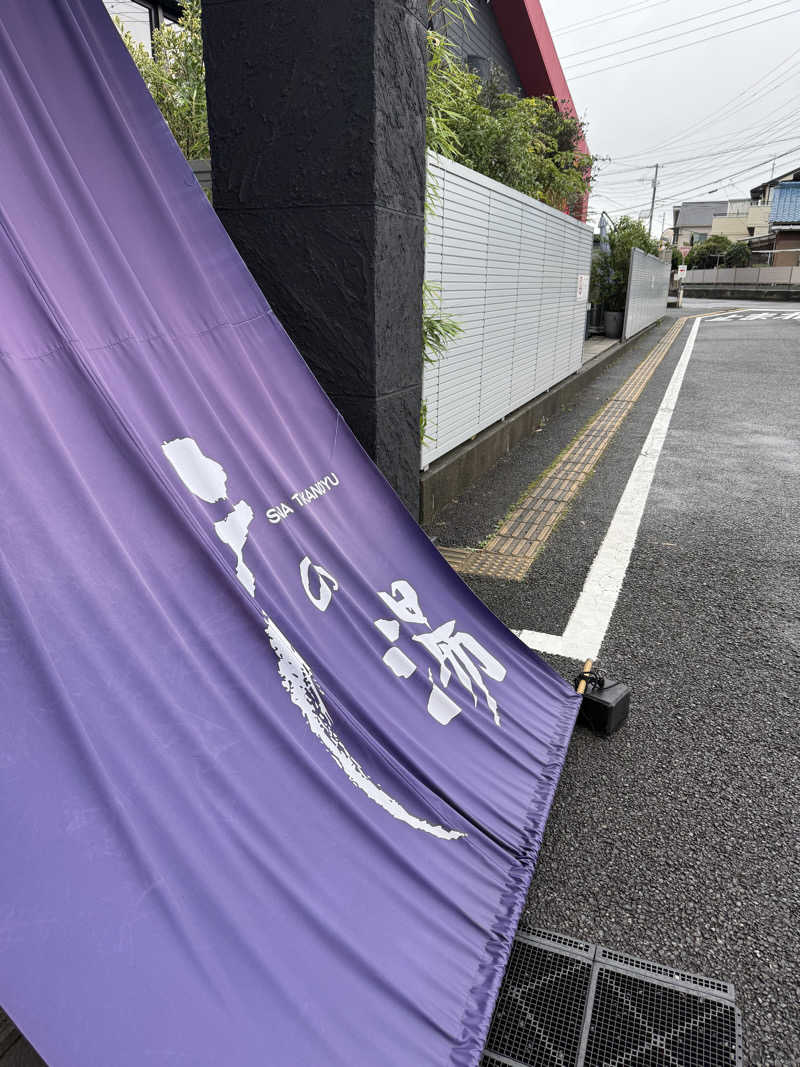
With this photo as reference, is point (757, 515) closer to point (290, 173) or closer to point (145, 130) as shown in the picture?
point (290, 173)

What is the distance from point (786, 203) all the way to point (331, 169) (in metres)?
65.8

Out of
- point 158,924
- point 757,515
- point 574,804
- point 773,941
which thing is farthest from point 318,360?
point 757,515

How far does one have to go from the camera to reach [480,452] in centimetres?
642

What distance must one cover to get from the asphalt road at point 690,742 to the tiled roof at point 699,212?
318 feet

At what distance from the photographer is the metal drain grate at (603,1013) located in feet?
5.54

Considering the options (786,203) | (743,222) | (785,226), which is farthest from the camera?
(743,222)

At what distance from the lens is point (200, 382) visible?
221 cm

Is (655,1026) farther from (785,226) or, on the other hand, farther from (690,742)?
(785,226)

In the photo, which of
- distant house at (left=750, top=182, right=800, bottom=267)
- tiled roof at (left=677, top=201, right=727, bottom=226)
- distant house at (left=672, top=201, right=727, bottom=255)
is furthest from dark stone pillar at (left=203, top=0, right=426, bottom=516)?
tiled roof at (left=677, top=201, right=727, bottom=226)

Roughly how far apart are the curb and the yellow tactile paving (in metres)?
0.52

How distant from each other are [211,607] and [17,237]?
1007 mm

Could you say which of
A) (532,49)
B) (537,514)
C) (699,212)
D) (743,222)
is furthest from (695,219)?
(537,514)

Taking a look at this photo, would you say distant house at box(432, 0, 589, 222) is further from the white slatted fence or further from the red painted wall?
the white slatted fence

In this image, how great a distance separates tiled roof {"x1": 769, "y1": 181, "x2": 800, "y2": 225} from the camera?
5459 centimetres
